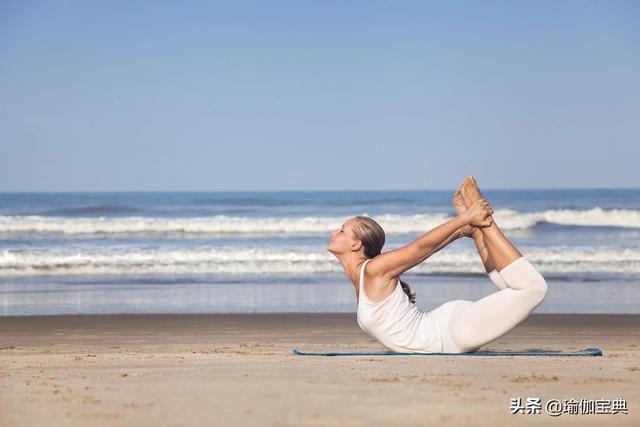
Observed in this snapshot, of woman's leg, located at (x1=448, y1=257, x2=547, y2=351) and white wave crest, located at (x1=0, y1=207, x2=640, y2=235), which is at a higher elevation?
white wave crest, located at (x1=0, y1=207, x2=640, y2=235)

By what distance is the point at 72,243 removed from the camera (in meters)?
23.4

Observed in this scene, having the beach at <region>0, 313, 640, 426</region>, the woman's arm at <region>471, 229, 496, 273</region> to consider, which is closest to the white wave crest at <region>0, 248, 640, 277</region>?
the beach at <region>0, 313, 640, 426</region>

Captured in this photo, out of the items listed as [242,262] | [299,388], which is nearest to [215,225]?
[242,262]

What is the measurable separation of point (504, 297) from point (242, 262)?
13.0 meters

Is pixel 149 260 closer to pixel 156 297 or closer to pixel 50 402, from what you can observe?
pixel 156 297

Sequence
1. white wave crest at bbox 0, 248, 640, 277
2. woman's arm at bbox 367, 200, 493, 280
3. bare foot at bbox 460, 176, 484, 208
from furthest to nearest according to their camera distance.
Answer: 1. white wave crest at bbox 0, 248, 640, 277
2. bare foot at bbox 460, 176, 484, 208
3. woman's arm at bbox 367, 200, 493, 280

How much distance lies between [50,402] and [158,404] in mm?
575

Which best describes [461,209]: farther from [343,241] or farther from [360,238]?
[343,241]

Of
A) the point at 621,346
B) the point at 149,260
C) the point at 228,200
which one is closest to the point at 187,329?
the point at 621,346

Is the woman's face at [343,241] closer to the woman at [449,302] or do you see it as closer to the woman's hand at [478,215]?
the woman at [449,302]

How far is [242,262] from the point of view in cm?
1811

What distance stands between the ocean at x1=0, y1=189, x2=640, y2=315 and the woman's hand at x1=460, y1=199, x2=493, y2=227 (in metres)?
6.06

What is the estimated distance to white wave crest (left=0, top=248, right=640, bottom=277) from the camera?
16578 millimetres

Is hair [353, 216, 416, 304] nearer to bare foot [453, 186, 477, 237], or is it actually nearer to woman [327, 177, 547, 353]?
woman [327, 177, 547, 353]
